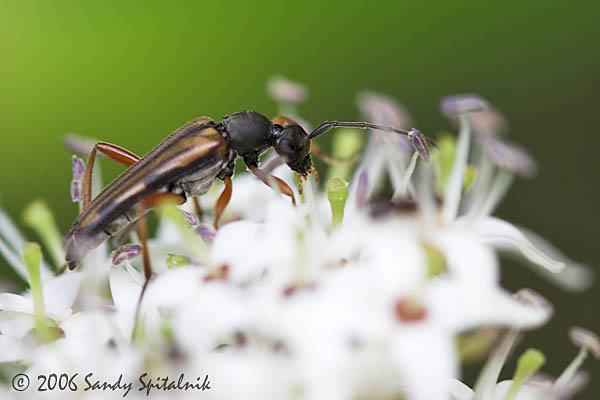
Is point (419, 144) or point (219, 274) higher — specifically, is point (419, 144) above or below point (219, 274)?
above

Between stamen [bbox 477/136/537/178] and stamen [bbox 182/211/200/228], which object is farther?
stamen [bbox 477/136/537/178]

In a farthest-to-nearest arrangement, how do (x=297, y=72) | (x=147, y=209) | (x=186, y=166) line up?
(x=297, y=72) → (x=186, y=166) → (x=147, y=209)

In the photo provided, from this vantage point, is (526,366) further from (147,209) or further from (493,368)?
(147,209)

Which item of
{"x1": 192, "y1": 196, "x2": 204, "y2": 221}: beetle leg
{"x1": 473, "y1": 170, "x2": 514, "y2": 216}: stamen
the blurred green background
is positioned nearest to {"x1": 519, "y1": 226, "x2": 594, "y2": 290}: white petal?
the blurred green background

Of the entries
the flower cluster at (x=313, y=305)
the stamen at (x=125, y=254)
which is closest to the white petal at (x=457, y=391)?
the flower cluster at (x=313, y=305)

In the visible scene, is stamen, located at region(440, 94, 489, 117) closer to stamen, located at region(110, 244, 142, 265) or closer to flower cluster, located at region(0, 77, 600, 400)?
flower cluster, located at region(0, 77, 600, 400)

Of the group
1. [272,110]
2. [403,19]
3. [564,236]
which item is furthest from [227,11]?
[564,236]

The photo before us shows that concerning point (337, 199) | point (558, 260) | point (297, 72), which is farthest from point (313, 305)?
point (297, 72)

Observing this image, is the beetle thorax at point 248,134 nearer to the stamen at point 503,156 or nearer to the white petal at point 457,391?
the stamen at point 503,156
